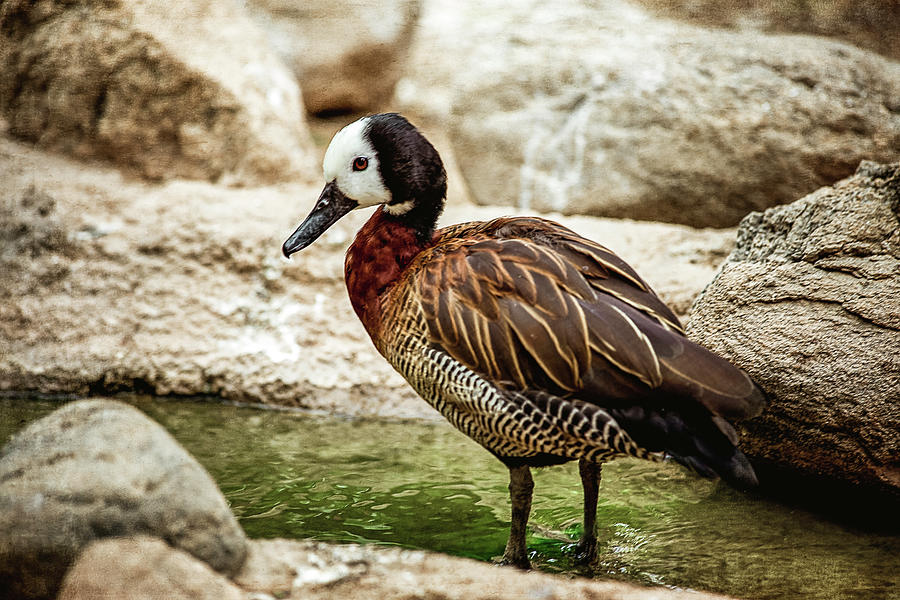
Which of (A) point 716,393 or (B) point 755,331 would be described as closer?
Answer: (A) point 716,393

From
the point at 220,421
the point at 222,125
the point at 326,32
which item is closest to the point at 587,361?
the point at 220,421

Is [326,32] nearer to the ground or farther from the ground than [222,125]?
farther from the ground

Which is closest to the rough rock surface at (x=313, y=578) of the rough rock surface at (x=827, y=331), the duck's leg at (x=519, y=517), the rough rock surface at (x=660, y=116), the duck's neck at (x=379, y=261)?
the duck's leg at (x=519, y=517)

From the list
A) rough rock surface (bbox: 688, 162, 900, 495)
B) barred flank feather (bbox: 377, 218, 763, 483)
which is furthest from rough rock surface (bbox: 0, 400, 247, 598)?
rough rock surface (bbox: 688, 162, 900, 495)

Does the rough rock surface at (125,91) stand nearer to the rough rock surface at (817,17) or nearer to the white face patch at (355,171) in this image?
the white face patch at (355,171)

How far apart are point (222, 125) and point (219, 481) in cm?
352

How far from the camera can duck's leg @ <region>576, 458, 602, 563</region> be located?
3.88 metres

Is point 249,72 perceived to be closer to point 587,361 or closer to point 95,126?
point 95,126

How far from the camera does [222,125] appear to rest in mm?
7117

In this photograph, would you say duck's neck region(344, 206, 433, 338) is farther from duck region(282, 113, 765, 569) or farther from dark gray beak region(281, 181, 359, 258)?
dark gray beak region(281, 181, 359, 258)

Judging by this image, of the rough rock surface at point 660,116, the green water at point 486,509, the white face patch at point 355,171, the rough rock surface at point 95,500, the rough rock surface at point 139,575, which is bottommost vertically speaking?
the green water at point 486,509

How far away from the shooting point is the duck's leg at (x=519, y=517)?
3725mm

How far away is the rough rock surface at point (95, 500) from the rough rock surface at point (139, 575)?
0.06m

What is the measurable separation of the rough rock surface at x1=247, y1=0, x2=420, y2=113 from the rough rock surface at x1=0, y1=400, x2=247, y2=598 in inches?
359
